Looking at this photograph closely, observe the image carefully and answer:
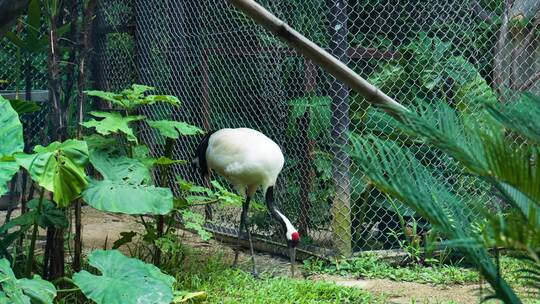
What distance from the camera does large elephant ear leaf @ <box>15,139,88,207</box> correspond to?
413 centimetres

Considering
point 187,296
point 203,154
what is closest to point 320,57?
point 187,296

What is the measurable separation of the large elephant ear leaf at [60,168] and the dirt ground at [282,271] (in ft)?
4.54

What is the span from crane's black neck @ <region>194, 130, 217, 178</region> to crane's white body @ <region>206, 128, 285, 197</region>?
0.27 feet

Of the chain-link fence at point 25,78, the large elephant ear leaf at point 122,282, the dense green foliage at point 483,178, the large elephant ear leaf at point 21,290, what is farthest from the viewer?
the chain-link fence at point 25,78

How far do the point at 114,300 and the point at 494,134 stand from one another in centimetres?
256

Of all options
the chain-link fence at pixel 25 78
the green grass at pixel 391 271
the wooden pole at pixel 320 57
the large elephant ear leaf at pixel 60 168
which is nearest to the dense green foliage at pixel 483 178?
the wooden pole at pixel 320 57

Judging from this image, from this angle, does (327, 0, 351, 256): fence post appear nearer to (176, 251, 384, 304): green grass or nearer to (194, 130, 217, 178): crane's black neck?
(176, 251, 384, 304): green grass

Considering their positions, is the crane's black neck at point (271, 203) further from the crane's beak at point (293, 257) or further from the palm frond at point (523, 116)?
the palm frond at point (523, 116)

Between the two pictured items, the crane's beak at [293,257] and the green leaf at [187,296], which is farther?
the crane's beak at [293,257]

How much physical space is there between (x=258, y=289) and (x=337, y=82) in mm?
1624

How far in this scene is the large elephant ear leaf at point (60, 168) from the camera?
4133 mm

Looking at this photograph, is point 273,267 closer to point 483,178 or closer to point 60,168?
point 60,168

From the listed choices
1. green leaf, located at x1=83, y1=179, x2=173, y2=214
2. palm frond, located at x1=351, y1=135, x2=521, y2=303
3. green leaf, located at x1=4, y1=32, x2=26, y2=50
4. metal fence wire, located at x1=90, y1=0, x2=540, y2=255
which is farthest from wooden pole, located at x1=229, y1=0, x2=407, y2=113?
metal fence wire, located at x1=90, y1=0, x2=540, y2=255

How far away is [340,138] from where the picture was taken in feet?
20.3
